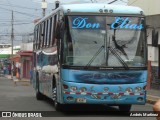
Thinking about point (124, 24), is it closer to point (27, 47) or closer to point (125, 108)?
point (125, 108)

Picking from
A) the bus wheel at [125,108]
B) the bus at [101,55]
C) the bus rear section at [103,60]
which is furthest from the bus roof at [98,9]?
→ the bus wheel at [125,108]

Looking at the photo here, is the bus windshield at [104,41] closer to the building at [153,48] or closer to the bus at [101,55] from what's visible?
the bus at [101,55]

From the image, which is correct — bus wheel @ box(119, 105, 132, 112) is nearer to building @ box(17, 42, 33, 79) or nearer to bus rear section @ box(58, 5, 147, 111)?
bus rear section @ box(58, 5, 147, 111)

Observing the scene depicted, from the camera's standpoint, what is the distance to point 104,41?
1385 centimetres

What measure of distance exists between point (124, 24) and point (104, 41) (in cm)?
82

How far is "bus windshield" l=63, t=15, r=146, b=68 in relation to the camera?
44.9ft

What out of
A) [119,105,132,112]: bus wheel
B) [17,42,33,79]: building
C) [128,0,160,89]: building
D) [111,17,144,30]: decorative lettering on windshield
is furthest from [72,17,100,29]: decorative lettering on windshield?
[17,42,33,79]: building

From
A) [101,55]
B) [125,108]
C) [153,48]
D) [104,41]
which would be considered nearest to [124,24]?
[104,41]

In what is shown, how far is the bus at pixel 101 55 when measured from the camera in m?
13.6

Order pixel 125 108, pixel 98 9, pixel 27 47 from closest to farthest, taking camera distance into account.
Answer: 1. pixel 98 9
2. pixel 125 108
3. pixel 27 47

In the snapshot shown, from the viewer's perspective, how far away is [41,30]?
65.5 feet

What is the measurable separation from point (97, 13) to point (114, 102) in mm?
2697

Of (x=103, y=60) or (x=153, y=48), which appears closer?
(x=103, y=60)

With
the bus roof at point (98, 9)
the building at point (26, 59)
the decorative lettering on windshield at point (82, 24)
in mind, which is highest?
the bus roof at point (98, 9)
